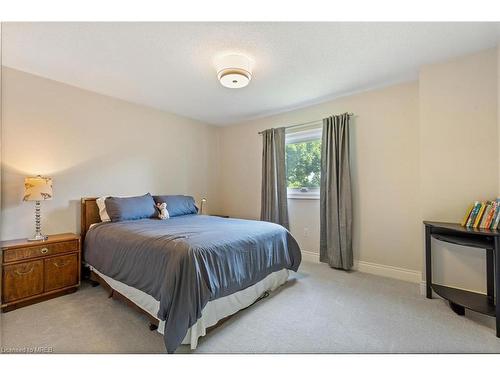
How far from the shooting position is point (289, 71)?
2420 millimetres

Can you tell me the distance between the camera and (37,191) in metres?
2.22

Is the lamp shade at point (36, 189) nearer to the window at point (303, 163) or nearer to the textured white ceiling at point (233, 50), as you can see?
the textured white ceiling at point (233, 50)

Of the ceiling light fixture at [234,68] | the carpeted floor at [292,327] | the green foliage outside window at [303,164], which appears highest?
the ceiling light fixture at [234,68]

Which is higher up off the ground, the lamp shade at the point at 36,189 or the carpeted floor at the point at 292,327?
the lamp shade at the point at 36,189

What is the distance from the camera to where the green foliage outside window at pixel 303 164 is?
11.4 feet

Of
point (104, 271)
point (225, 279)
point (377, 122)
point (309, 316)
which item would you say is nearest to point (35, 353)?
point (104, 271)

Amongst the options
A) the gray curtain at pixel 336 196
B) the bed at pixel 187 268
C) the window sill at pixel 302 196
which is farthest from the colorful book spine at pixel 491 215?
the window sill at pixel 302 196

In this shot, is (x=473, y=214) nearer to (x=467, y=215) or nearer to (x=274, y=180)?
(x=467, y=215)

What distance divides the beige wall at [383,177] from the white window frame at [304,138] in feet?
0.36

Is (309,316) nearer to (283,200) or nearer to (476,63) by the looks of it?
(283,200)

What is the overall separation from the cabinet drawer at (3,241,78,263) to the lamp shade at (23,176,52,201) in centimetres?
46

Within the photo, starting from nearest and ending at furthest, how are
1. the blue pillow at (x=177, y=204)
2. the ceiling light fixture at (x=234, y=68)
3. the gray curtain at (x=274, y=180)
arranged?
the ceiling light fixture at (x=234, y=68) < the blue pillow at (x=177, y=204) < the gray curtain at (x=274, y=180)

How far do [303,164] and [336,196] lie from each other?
795 mm

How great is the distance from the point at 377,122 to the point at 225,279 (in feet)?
8.42
